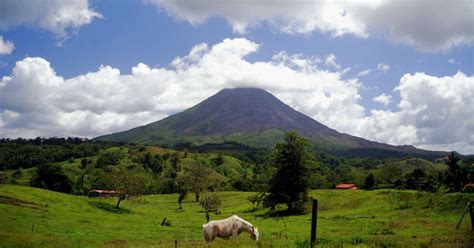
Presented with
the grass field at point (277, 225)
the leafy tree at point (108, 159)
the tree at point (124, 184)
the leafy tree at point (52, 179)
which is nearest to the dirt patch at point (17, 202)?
the grass field at point (277, 225)

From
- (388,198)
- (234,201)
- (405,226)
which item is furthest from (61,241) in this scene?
(234,201)

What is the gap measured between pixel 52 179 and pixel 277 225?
69084 mm

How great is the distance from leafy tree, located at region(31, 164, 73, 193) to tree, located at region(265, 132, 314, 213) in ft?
183

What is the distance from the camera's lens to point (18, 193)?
49344mm

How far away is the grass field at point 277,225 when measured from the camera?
21.9m

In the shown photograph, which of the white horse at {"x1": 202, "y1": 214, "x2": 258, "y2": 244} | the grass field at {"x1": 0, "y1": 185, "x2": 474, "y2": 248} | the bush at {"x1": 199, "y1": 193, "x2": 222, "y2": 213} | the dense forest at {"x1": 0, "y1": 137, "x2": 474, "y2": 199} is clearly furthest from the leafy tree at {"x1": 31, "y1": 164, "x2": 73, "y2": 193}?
the white horse at {"x1": 202, "y1": 214, "x2": 258, "y2": 244}

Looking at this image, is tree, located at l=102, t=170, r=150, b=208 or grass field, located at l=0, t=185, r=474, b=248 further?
tree, located at l=102, t=170, r=150, b=208

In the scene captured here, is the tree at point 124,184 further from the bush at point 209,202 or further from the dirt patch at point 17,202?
the dirt patch at point 17,202

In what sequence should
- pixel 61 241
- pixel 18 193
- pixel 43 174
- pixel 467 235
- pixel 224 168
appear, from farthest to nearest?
pixel 224 168 → pixel 43 174 → pixel 18 193 → pixel 61 241 → pixel 467 235

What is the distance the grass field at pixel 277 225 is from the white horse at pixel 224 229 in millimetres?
466

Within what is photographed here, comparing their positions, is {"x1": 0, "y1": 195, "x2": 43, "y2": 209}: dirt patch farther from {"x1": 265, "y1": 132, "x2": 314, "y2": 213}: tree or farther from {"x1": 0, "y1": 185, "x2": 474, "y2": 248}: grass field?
{"x1": 265, "y1": 132, "x2": 314, "y2": 213}: tree

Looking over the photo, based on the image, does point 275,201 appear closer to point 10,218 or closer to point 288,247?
point 10,218

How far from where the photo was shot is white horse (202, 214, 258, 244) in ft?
66.0

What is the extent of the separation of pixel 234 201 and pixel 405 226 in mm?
55697
